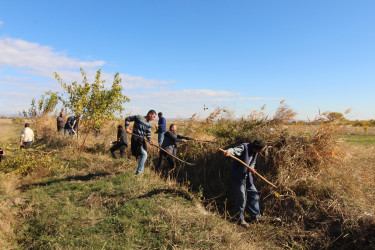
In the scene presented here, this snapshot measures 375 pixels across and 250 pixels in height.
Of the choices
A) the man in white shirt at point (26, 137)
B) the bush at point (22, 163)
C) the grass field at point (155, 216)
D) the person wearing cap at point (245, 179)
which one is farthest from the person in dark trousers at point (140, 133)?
the man in white shirt at point (26, 137)

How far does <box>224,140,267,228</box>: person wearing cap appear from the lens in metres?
4.91

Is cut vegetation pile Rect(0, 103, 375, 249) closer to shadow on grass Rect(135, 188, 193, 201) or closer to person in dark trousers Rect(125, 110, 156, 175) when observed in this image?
shadow on grass Rect(135, 188, 193, 201)

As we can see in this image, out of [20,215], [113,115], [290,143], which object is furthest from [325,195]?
[113,115]

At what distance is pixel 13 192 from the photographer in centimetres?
638

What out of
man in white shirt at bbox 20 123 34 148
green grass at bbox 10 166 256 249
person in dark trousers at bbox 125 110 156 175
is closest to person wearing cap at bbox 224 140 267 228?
green grass at bbox 10 166 256 249

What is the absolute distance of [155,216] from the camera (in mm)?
4402

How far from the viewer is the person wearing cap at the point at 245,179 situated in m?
4.91

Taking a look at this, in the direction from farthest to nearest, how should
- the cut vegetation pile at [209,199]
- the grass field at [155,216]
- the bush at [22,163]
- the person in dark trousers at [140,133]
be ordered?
the bush at [22,163], the person in dark trousers at [140,133], the cut vegetation pile at [209,199], the grass field at [155,216]

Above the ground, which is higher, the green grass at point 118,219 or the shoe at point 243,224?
the green grass at point 118,219

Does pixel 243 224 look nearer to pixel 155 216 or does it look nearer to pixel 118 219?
pixel 155 216

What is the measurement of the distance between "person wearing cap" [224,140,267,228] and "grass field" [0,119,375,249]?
0.31 meters

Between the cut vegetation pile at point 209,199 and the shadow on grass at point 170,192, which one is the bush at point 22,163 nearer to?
the cut vegetation pile at point 209,199

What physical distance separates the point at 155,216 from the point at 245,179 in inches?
82.1

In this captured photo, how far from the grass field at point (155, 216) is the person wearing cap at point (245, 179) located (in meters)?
0.31
